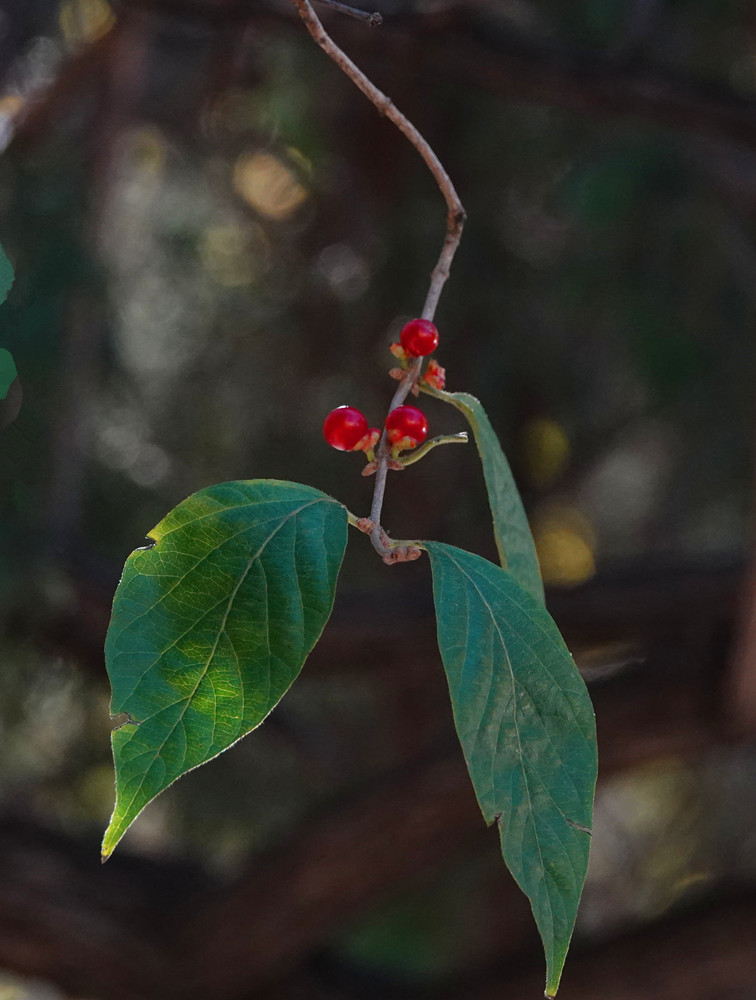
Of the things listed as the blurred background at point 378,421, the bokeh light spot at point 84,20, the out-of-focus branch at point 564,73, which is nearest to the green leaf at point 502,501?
the blurred background at point 378,421

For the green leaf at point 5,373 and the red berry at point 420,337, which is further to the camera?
the red berry at point 420,337

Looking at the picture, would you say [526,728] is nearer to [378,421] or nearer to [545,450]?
[378,421]

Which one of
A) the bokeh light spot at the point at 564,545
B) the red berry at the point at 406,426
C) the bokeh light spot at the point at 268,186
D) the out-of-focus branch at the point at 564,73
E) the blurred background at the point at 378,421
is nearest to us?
the red berry at the point at 406,426

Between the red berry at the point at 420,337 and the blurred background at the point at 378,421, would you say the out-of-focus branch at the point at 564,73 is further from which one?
the red berry at the point at 420,337

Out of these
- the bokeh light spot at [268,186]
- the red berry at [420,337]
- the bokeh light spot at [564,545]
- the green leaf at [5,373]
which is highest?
the green leaf at [5,373]

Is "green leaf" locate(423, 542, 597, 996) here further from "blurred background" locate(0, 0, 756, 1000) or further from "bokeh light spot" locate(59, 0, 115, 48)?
"bokeh light spot" locate(59, 0, 115, 48)

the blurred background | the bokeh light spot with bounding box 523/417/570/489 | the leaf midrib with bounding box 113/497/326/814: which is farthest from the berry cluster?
the bokeh light spot with bounding box 523/417/570/489

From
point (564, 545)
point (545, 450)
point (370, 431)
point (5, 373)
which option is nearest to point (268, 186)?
point (545, 450)
